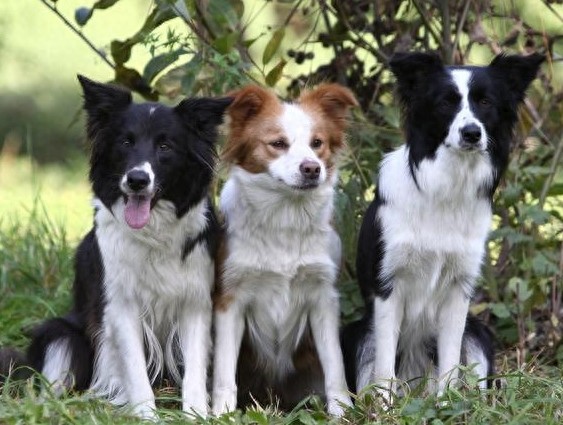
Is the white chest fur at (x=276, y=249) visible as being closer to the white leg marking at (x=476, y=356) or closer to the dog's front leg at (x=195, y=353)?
the dog's front leg at (x=195, y=353)

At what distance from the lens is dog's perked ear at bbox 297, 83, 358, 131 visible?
5262mm

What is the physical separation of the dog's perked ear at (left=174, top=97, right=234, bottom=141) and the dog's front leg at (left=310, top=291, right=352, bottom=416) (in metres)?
0.93

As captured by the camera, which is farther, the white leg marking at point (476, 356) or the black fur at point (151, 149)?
the white leg marking at point (476, 356)

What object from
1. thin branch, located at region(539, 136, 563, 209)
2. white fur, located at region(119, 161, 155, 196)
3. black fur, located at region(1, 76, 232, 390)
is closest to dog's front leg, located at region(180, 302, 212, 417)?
black fur, located at region(1, 76, 232, 390)

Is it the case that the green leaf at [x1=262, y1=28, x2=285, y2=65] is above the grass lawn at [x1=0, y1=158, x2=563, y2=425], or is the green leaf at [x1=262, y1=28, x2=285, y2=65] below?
above

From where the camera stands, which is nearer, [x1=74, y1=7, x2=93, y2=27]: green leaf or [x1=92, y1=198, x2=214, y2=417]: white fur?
[x1=92, y1=198, x2=214, y2=417]: white fur

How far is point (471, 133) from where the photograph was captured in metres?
4.67

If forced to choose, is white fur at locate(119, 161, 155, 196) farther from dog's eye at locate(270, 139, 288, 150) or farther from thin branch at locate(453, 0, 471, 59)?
thin branch at locate(453, 0, 471, 59)

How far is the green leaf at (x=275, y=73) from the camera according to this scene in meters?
5.62

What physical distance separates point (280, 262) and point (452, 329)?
821mm

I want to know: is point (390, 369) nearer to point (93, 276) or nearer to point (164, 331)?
point (164, 331)

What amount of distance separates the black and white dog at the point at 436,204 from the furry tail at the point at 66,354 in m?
1.31

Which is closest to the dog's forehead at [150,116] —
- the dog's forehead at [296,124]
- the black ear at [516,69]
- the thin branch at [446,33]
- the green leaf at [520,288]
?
Result: the dog's forehead at [296,124]

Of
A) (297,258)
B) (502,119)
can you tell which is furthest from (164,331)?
(502,119)
